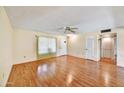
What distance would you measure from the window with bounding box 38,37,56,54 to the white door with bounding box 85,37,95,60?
2742 mm

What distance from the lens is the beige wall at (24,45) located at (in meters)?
5.83

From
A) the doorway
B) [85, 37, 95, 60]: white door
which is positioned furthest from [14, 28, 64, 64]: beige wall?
the doorway

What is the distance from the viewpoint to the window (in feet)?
24.1

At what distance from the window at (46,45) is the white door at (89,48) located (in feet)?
9.00

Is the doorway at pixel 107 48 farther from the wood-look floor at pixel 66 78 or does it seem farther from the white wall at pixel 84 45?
the wood-look floor at pixel 66 78

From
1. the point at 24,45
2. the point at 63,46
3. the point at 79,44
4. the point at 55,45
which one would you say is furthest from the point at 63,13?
the point at 63,46

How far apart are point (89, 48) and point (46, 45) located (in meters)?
3.28

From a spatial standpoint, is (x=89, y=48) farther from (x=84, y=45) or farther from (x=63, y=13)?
(x=63, y=13)

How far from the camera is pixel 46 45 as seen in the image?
25.9 feet

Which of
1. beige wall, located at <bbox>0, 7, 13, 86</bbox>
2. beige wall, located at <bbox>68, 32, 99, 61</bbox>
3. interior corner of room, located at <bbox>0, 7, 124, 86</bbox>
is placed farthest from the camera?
beige wall, located at <bbox>68, 32, 99, 61</bbox>

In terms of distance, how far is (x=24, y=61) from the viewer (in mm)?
6250

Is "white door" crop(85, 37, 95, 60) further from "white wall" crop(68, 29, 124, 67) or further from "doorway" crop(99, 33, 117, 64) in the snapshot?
"doorway" crop(99, 33, 117, 64)
